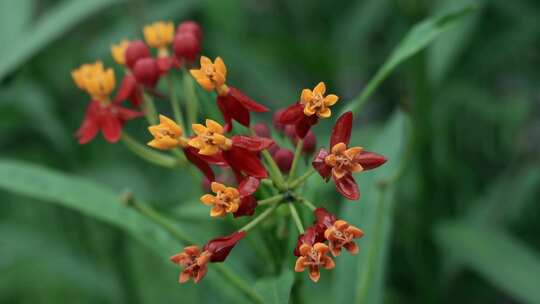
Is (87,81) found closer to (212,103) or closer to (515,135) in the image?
(212,103)

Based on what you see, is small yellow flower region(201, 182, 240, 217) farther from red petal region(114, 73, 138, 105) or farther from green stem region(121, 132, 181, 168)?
red petal region(114, 73, 138, 105)

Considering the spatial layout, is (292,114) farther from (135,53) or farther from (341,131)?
(135,53)

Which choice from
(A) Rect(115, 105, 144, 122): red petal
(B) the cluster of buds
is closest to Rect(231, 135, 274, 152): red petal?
(B) the cluster of buds

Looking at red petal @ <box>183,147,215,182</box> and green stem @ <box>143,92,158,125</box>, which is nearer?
red petal @ <box>183,147,215,182</box>

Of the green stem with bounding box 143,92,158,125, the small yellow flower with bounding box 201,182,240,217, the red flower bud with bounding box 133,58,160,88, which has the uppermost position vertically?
the red flower bud with bounding box 133,58,160,88

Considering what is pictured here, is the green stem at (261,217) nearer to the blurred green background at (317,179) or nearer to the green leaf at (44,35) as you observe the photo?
the blurred green background at (317,179)

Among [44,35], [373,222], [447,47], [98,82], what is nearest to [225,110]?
[98,82]
